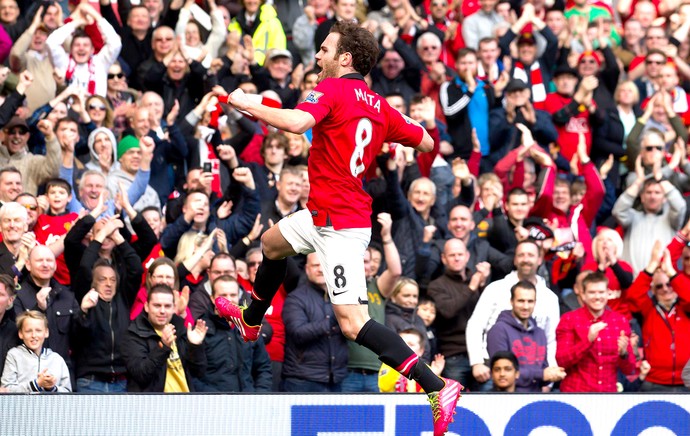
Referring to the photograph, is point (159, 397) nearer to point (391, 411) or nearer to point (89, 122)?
point (391, 411)

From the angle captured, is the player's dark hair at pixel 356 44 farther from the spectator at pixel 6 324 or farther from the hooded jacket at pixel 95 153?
the hooded jacket at pixel 95 153

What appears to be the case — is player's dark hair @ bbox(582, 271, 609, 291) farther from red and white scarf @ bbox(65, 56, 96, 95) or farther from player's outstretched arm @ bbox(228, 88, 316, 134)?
red and white scarf @ bbox(65, 56, 96, 95)

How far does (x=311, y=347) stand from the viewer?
1182 cm

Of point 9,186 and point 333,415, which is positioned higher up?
point 9,186

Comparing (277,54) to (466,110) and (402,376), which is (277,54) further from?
(402,376)

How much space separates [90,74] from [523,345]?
558cm

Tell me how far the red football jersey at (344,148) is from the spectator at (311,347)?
2888mm

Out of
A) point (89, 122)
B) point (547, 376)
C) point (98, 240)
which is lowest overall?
point (547, 376)

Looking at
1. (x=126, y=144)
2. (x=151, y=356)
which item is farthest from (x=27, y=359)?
(x=126, y=144)

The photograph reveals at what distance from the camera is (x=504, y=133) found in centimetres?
1583

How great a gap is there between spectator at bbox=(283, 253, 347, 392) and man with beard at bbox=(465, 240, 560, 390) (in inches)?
44.0

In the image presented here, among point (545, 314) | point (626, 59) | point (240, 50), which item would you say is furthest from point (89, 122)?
point (626, 59)

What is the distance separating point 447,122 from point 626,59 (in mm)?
3726

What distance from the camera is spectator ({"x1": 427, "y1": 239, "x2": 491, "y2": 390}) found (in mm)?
12414
